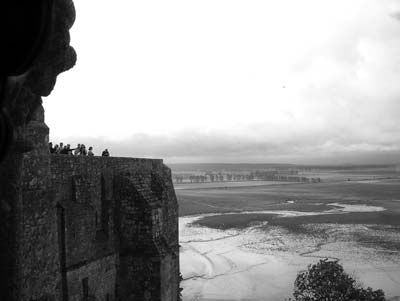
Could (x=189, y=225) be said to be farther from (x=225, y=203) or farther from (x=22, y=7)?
(x=22, y=7)

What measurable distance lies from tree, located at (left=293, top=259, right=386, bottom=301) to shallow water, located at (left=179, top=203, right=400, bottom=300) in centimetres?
860

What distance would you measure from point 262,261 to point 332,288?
1820 centimetres

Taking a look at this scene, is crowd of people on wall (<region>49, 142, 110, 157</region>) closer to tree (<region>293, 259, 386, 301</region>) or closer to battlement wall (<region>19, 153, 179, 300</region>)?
battlement wall (<region>19, 153, 179, 300</region>)

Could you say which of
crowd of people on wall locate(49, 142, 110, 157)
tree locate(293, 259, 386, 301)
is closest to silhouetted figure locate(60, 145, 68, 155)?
crowd of people on wall locate(49, 142, 110, 157)

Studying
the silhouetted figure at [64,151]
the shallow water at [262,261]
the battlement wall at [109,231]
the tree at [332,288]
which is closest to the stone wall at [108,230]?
the battlement wall at [109,231]

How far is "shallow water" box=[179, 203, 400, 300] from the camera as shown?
3058cm

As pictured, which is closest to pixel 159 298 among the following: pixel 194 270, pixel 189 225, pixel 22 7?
pixel 22 7

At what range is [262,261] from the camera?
1492 inches

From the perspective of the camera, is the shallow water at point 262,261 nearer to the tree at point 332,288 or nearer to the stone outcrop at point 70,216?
the tree at point 332,288

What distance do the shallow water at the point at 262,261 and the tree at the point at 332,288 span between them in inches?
339

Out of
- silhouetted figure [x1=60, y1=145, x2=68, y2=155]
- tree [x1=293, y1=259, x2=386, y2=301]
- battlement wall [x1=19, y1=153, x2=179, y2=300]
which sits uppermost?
silhouetted figure [x1=60, y1=145, x2=68, y2=155]

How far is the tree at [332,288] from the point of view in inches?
768

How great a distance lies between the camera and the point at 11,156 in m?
8.48

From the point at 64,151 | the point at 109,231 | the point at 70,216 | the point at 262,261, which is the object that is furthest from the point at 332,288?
the point at 262,261
